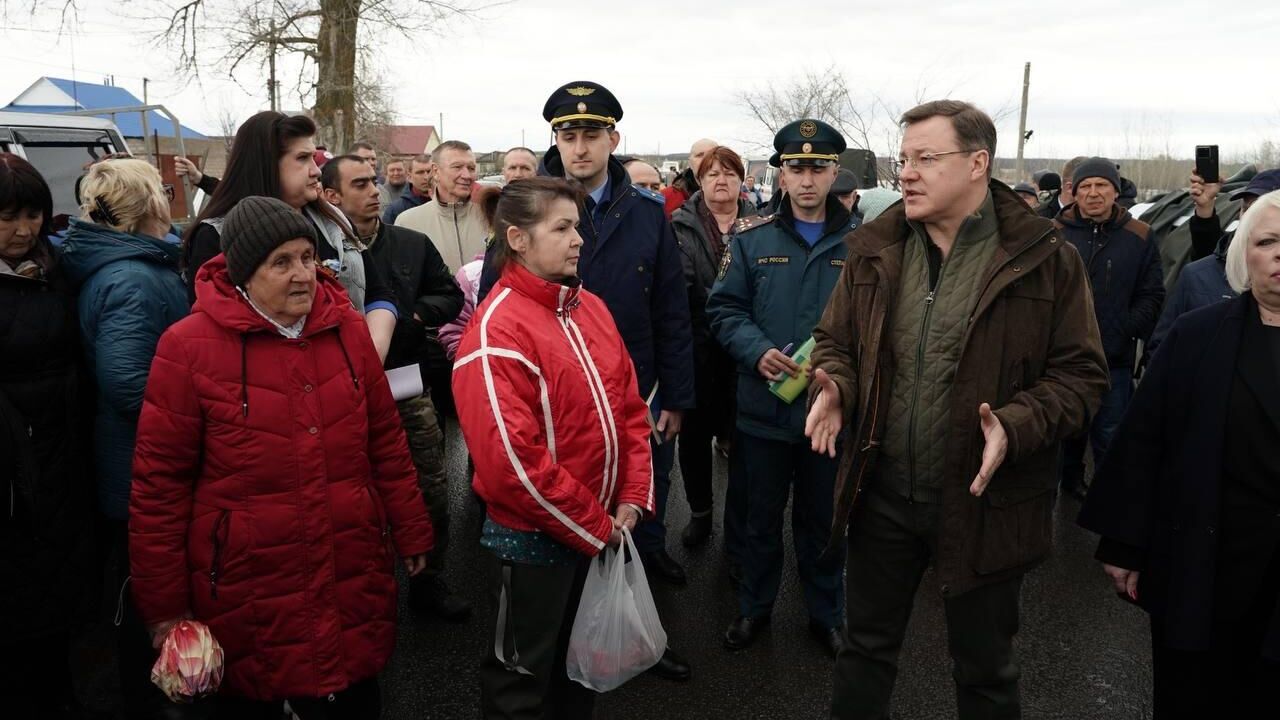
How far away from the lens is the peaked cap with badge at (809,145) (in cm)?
403

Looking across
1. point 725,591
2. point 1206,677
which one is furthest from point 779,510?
point 1206,677

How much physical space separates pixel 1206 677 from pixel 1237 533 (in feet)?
1.48

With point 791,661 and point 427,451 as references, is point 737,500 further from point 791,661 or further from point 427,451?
point 427,451

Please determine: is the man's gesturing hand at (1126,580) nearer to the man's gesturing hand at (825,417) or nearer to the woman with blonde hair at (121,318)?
the man's gesturing hand at (825,417)

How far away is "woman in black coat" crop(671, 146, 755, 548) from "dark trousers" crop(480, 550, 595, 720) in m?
2.47

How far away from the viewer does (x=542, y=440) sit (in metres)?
2.64

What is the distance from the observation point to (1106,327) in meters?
5.75

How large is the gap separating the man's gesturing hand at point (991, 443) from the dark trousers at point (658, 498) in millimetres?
2014

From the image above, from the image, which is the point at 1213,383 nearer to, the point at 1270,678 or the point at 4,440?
the point at 1270,678

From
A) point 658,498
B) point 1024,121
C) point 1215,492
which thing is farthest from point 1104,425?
point 1024,121

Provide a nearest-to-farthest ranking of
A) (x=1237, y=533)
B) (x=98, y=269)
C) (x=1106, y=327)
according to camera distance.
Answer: (x=1237, y=533) < (x=98, y=269) < (x=1106, y=327)

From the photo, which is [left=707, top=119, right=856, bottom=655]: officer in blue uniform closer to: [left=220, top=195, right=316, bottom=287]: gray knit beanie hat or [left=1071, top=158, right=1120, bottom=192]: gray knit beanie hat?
[left=220, top=195, right=316, bottom=287]: gray knit beanie hat

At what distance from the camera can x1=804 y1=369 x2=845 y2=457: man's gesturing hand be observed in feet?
9.23

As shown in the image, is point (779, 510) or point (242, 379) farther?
point (779, 510)
